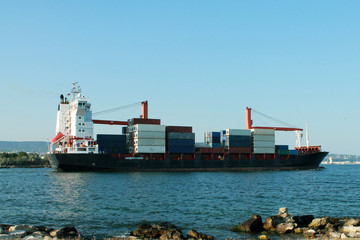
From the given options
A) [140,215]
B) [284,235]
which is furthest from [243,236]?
[140,215]

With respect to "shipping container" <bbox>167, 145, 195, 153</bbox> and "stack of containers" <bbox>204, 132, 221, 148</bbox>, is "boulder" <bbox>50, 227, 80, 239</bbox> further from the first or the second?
"stack of containers" <bbox>204, 132, 221, 148</bbox>

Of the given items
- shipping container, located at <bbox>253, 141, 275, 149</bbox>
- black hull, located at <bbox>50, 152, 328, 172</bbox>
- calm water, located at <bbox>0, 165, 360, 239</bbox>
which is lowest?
calm water, located at <bbox>0, 165, 360, 239</bbox>

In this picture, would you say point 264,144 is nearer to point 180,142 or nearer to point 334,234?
point 180,142

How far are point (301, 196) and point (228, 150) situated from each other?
47287 mm

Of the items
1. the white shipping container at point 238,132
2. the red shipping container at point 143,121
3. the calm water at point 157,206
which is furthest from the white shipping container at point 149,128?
the calm water at point 157,206

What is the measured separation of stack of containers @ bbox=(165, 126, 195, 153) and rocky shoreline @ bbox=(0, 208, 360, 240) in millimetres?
57295

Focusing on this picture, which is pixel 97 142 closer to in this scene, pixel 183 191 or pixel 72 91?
pixel 72 91

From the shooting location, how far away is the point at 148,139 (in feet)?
260

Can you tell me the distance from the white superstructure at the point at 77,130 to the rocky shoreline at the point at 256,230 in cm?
5347

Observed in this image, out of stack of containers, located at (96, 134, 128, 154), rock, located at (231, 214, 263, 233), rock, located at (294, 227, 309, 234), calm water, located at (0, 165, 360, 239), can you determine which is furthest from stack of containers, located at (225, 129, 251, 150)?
rock, located at (294, 227, 309, 234)

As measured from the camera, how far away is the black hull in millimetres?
71062

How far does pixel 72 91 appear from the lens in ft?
275

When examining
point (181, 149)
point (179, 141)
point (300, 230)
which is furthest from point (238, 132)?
point (300, 230)

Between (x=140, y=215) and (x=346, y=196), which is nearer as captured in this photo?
(x=140, y=215)
